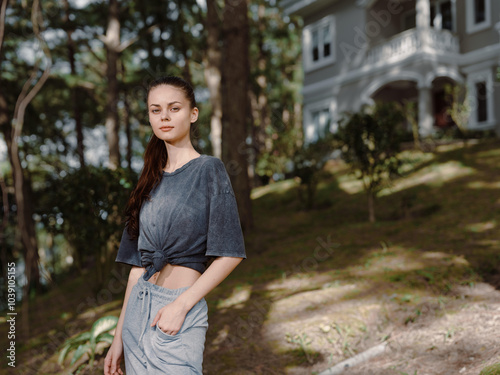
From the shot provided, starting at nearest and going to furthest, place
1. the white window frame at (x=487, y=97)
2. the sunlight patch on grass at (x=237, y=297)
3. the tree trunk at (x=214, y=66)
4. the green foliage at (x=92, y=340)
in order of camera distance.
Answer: the green foliage at (x=92, y=340), the sunlight patch on grass at (x=237, y=297), the tree trunk at (x=214, y=66), the white window frame at (x=487, y=97)

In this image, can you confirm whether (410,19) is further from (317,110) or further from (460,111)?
(317,110)

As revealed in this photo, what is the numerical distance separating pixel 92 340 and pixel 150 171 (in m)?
2.87

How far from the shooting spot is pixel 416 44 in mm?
17234

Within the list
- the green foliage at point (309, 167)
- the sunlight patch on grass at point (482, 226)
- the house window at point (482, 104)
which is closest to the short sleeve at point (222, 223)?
the sunlight patch on grass at point (482, 226)

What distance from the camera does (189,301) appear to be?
1774 millimetres

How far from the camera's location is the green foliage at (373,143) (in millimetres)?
10261

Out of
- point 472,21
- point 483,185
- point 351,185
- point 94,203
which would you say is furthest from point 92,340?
point 472,21

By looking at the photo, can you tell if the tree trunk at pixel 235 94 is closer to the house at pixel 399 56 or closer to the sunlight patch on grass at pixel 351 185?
the sunlight patch on grass at pixel 351 185

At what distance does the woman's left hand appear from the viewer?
5.79ft

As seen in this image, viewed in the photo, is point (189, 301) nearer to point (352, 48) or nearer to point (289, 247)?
point (289, 247)

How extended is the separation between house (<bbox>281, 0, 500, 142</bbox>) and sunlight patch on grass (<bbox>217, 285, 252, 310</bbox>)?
1063 cm

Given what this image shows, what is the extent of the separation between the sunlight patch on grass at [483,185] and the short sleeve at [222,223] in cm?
1065

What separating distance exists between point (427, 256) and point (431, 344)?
A: 9.12 feet

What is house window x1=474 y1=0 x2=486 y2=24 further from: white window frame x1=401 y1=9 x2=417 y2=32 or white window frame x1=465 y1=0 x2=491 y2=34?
white window frame x1=401 y1=9 x2=417 y2=32
